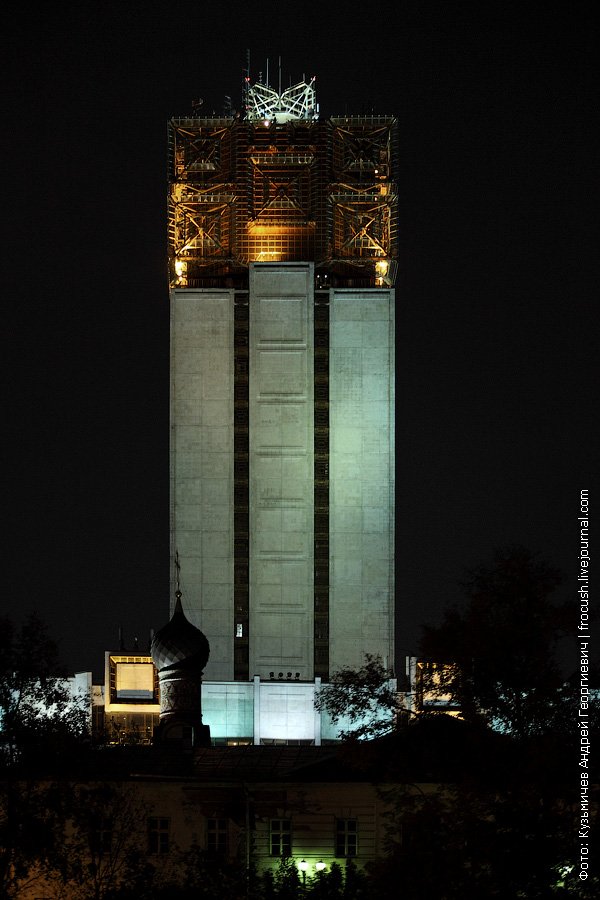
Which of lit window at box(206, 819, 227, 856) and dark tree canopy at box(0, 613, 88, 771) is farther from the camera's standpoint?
lit window at box(206, 819, 227, 856)

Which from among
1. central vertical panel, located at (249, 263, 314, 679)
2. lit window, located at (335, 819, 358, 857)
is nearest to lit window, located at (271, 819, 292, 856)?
lit window, located at (335, 819, 358, 857)

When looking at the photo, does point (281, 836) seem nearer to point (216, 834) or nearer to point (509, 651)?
point (216, 834)

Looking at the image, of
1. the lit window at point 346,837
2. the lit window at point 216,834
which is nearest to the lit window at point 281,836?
the lit window at point 346,837

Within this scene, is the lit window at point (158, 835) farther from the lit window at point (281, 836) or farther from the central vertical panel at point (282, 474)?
the central vertical panel at point (282, 474)

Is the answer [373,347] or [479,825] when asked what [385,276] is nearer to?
[373,347]

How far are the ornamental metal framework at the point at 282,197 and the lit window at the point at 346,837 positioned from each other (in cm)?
8168

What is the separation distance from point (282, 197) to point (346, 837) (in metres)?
85.2

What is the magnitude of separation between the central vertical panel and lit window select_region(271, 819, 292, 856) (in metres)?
72.8

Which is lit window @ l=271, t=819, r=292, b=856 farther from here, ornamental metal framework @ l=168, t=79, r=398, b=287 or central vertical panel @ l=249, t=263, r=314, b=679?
ornamental metal framework @ l=168, t=79, r=398, b=287

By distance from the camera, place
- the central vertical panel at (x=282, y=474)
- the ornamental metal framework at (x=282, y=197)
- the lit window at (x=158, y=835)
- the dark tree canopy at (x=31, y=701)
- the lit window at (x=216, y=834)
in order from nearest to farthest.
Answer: the dark tree canopy at (x=31, y=701) < the lit window at (x=158, y=835) < the lit window at (x=216, y=834) < the central vertical panel at (x=282, y=474) < the ornamental metal framework at (x=282, y=197)

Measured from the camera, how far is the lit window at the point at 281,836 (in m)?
68.4

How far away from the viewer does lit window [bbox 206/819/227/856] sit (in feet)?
229

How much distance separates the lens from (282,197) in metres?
148

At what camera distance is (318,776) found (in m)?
68.7
